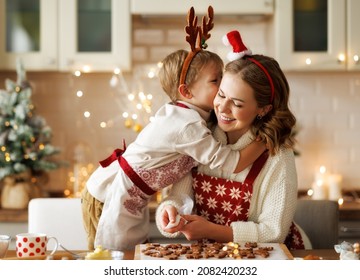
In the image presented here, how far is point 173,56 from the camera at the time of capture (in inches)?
74.3

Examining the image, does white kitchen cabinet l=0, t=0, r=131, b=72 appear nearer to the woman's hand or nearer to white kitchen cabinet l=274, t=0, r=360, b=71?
white kitchen cabinet l=274, t=0, r=360, b=71

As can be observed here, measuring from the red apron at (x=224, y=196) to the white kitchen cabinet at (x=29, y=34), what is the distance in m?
1.47

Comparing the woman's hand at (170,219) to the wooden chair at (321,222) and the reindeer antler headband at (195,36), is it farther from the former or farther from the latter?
the wooden chair at (321,222)

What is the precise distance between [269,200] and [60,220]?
0.67 meters

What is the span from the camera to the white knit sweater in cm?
172

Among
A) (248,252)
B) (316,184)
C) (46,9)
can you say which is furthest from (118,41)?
(248,252)

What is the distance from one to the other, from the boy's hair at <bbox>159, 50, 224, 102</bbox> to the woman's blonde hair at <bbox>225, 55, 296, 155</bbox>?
4.1 inches

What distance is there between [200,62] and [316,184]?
1.49 metres

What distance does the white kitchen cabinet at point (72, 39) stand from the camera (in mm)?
3100

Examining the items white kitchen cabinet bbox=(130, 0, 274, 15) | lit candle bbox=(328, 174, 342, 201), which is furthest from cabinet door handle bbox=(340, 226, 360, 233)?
white kitchen cabinet bbox=(130, 0, 274, 15)

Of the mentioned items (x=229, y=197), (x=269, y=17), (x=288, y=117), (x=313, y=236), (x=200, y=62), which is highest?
(x=269, y=17)

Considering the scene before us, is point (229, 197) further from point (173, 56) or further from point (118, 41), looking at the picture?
point (118, 41)

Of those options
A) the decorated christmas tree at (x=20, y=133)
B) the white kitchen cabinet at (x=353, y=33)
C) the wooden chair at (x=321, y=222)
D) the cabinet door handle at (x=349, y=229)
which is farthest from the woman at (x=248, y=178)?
the white kitchen cabinet at (x=353, y=33)
